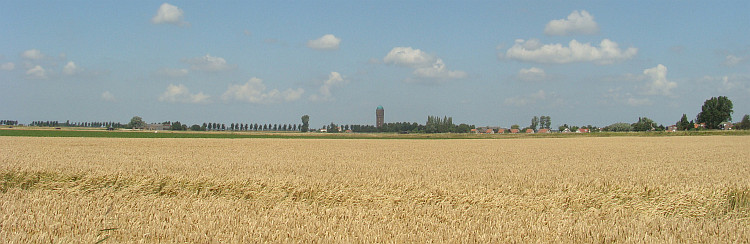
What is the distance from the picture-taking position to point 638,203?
1038cm

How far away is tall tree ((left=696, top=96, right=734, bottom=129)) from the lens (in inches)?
5212

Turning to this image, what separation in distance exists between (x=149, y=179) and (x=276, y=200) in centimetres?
418

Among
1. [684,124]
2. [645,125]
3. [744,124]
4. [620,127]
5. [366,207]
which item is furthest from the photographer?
[620,127]

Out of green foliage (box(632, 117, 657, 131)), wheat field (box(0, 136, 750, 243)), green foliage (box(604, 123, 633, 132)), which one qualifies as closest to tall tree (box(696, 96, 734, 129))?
green foliage (box(632, 117, 657, 131))

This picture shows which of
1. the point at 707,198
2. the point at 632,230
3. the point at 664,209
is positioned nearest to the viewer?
the point at 632,230

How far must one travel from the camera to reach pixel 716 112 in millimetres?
132000

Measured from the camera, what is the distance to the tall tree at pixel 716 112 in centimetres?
13238

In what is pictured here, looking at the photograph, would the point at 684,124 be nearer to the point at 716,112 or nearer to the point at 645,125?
the point at 716,112

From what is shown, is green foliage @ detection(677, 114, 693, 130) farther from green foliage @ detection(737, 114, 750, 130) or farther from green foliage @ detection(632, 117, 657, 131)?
green foliage @ detection(632, 117, 657, 131)

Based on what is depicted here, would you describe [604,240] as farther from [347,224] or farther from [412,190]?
[412,190]

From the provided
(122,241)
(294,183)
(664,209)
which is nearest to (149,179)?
(294,183)

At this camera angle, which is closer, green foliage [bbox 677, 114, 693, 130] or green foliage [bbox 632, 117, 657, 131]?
green foliage [bbox 677, 114, 693, 130]

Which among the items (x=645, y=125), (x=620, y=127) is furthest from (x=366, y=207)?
(x=620, y=127)

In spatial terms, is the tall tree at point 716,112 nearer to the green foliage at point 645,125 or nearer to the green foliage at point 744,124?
the green foliage at point 744,124
